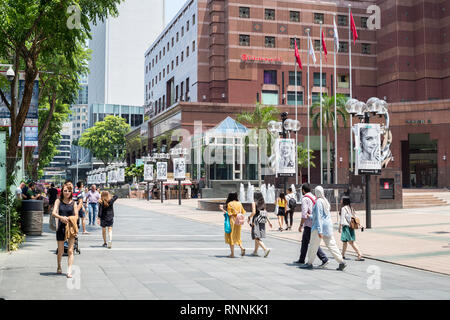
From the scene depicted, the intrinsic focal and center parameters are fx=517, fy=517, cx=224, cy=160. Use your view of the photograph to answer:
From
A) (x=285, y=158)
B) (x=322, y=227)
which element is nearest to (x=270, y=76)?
(x=285, y=158)

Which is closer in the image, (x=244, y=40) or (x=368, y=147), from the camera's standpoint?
(x=368, y=147)

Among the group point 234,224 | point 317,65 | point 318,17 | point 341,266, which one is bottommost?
point 341,266

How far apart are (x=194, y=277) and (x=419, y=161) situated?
67.8 meters

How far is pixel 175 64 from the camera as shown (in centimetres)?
8838

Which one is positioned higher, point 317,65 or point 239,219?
point 317,65

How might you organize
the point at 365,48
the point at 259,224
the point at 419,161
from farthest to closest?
1. the point at 365,48
2. the point at 419,161
3. the point at 259,224

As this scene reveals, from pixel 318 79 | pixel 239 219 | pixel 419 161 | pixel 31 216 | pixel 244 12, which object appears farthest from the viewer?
pixel 318 79

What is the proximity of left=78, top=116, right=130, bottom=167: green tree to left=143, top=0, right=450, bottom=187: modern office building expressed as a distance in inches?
996

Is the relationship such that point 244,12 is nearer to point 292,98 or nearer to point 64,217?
point 292,98

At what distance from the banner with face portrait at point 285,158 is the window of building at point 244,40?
4505 cm

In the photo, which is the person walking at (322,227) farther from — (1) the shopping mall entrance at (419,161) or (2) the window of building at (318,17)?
(2) the window of building at (318,17)

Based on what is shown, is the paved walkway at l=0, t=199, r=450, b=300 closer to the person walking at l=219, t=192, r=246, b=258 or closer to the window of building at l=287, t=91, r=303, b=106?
the person walking at l=219, t=192, r=246, b=258

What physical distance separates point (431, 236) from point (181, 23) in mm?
72731

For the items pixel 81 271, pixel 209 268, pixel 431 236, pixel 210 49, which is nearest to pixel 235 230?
pixel 209 268
